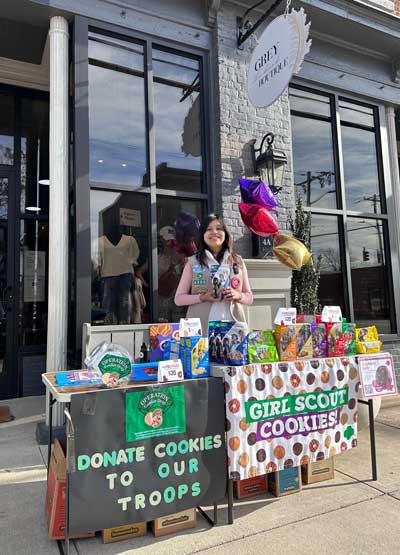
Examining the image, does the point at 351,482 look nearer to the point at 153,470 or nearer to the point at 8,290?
the point at 153,470

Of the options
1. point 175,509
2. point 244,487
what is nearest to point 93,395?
point 175,509

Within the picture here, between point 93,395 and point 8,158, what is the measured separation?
15.2 feet

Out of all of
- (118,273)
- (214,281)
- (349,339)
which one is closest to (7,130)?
(118,273)

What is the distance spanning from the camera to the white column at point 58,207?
13.5 ft

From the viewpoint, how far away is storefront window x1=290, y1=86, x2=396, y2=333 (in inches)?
235

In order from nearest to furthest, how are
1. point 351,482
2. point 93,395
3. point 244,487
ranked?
point 93,395 < point 244,487 < point 351,482

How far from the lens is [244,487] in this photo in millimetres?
2803

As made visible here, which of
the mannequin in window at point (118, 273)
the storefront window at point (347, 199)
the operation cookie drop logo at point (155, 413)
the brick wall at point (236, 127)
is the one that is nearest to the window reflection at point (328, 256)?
the storefront window at point (347, 199)

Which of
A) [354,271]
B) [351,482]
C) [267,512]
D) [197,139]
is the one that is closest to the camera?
[267,512]

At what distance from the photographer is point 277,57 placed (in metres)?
4.05

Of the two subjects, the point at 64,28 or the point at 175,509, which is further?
the point at 64,28

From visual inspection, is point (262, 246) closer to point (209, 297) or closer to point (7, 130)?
point (209, 297)

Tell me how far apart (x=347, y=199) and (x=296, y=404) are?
4454mm

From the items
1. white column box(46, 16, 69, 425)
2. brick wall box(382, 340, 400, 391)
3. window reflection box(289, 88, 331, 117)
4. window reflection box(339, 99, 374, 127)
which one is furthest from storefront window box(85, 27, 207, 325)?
brick wall box(382, 340, 400, 391)
